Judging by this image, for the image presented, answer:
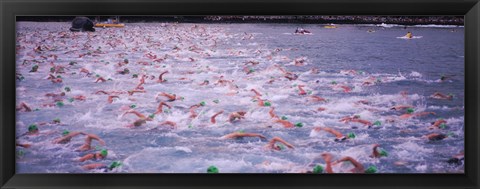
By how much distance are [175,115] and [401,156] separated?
1.24 metres

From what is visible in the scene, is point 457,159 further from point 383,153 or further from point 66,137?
point 66,137

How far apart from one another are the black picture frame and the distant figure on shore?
2.9 inches

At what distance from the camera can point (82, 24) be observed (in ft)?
8.47

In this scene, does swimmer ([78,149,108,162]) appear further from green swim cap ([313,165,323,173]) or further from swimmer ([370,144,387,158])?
swimmer ([370,144,387,158])

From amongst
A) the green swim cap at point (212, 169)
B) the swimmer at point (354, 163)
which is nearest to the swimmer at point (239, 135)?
the green swim cap at point (212, 169)

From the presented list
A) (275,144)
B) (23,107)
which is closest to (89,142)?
(23,107)

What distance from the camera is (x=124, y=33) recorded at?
8.47ft

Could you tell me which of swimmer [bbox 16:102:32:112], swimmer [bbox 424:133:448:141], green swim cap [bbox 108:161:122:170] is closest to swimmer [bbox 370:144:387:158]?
swimmer [bbox 424:133:448:141]

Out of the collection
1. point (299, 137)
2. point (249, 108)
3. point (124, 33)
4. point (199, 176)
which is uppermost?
point (124, 33)

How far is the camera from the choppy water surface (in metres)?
2.51
